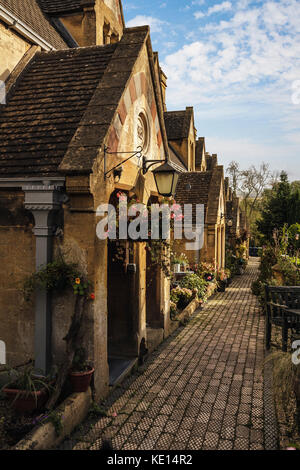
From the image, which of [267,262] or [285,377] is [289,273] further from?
[285,377]

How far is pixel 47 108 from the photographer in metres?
6.37

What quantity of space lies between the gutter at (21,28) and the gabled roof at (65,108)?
61 cm

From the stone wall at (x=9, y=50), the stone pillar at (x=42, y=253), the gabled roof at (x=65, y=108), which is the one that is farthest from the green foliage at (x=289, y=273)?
the stone wall at (x=9, y=50)

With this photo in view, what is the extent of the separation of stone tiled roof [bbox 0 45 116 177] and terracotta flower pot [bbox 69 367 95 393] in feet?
9.48

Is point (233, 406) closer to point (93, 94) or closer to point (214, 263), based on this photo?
point (93, 94)

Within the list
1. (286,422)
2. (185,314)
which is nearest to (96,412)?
(286,422)

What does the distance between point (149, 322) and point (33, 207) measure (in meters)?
4.98

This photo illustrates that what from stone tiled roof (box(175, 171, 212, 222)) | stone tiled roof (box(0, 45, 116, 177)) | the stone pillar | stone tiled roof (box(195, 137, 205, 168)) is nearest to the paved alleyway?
the stone pillar

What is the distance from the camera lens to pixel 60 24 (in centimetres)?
1105

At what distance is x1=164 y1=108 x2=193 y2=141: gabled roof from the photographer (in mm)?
21438

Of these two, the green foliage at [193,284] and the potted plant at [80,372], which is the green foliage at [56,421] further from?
the green foliage at [193,284]

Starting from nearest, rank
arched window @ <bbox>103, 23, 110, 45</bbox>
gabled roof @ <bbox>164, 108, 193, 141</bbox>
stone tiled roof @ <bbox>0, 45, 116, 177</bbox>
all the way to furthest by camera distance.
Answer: stone tiled roof @ <bbox>0, 45, 116, 177</bbox>
arched window @ <bbox>103, 23, 110, 45</bbox>
gabled roof @ <bbox>164, 108, 193, 141</bbox>

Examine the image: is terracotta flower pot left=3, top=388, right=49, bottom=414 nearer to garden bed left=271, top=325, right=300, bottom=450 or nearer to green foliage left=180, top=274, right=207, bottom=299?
garden bed left=271, top=325, right=300, bottom=450

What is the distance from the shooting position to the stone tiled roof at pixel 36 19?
827 cm
